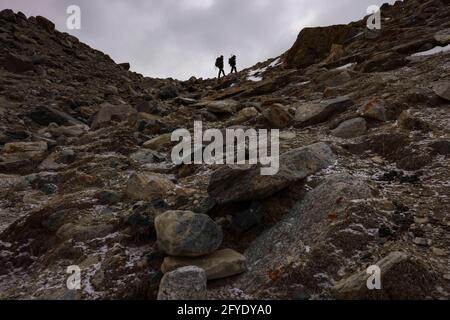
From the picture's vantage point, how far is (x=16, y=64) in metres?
30.5

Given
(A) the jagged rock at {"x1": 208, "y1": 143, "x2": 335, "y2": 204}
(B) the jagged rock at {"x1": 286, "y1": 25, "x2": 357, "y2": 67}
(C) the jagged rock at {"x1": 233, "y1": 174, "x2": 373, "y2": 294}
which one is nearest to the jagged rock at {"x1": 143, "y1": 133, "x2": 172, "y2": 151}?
(A) the jagged rock at {"x1": 208, "y1": 143, "x2": 335, "y2": 204}

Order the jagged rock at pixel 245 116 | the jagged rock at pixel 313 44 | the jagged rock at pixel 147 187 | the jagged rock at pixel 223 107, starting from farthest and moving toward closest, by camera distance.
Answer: the jagged rock at pixel 313 44, the jagged rock at pixel 223 107, the jagged rock at pixel 245 116, the jagged rock at pixel 147 187

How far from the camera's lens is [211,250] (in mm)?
6328

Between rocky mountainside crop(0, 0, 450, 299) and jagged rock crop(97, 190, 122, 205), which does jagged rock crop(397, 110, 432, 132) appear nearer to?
rocky mountainside crop(0, 0, 450, 299)

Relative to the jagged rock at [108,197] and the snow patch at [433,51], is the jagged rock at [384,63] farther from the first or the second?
the jagged rock at [108,197]

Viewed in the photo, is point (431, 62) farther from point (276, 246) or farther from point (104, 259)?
point (104, 259)

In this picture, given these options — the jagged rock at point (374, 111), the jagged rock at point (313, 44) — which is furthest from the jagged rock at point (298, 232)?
the jagged rock at point (313, 44)

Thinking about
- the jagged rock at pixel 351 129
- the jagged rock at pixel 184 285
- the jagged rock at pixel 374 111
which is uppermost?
the jagged rock at pixel 374 111

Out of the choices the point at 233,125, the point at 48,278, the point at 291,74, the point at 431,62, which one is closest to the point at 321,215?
the point at 48,278

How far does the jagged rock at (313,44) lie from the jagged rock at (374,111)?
1719 centimetres

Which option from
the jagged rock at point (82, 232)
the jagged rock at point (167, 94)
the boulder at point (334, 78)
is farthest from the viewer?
the jagged rock at point (167, 94)

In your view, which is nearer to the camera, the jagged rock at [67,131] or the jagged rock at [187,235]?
the jagged rock at [187,235]

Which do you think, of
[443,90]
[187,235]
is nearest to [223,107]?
[443,90]

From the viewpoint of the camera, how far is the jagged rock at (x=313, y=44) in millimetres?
28781
